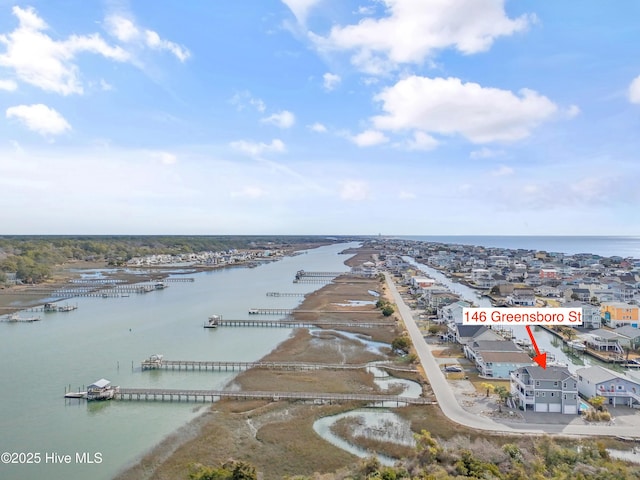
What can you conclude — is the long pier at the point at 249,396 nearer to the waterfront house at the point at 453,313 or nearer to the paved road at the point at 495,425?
the paved road at the point at 495,425

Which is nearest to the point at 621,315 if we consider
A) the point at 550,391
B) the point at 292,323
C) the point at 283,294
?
the point at 550,391

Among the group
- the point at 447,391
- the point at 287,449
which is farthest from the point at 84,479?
the point at 447,391

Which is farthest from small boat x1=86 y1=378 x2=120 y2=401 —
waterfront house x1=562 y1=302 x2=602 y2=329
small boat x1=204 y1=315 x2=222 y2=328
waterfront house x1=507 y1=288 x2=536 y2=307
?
waterfront house x1=507 y1=288 x2=536 y2=307

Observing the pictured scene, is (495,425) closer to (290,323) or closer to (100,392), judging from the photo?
(100,392)

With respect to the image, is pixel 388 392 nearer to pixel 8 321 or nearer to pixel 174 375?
pixel 174 375

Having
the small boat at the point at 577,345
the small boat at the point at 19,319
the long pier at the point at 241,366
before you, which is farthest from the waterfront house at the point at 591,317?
the small boat at the point at 19,319

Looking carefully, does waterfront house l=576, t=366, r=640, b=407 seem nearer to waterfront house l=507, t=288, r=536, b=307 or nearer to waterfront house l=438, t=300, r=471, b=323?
waterfront house l=438, t=300, r=471, b=323

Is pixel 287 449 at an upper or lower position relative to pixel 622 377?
lower
